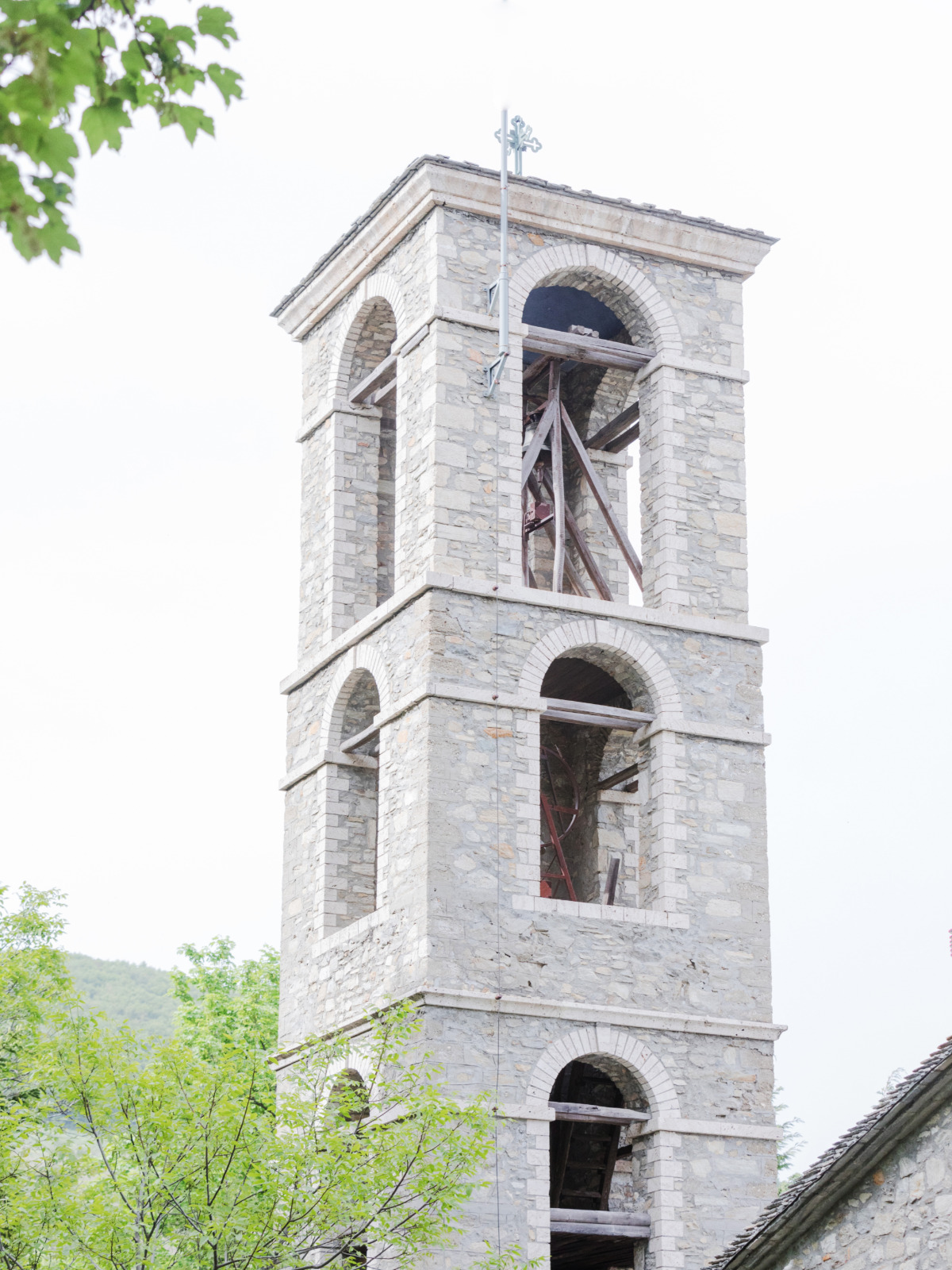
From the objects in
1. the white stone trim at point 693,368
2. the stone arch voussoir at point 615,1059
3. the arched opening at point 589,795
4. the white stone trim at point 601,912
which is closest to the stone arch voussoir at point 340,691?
the arched opening at point 589,795

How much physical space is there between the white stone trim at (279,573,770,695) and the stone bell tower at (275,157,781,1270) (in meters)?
0.03

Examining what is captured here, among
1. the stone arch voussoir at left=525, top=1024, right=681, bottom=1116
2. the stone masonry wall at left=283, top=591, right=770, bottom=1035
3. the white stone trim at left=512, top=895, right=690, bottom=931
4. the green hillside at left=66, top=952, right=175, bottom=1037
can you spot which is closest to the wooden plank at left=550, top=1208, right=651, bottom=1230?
the stone arch voussoir at left=525, top=1024, right=681, bottom=1116

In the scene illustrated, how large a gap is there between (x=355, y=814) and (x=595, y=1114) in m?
4.29

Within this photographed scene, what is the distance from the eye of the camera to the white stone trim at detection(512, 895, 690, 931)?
60.4 ft

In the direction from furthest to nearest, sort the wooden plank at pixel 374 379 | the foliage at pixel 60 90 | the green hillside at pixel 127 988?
the green hillside at pixel 127 988 < the wooden plank at pixel 374 379 < the foliage at pixel 60 90

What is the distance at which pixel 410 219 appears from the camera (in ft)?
68.0

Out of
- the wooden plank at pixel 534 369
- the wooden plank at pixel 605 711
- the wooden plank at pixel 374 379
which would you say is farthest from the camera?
the wooden plank at pixel 534 369

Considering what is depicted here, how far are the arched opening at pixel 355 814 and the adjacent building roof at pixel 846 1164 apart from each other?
27.3 feet

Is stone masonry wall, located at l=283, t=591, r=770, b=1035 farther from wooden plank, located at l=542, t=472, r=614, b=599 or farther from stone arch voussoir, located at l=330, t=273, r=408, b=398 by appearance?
stone arch voussoir, located at l=330, t=273, r=408, b=398

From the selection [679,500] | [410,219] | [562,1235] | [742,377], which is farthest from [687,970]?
[410,219]

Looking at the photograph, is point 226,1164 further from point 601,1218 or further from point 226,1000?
point 226,1000

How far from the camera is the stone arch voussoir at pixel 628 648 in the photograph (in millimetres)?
19594

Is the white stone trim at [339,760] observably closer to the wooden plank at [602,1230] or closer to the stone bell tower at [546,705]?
the stone bell tower at [546,705]

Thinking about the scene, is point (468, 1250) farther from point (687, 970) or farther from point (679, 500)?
point (679, 500)
